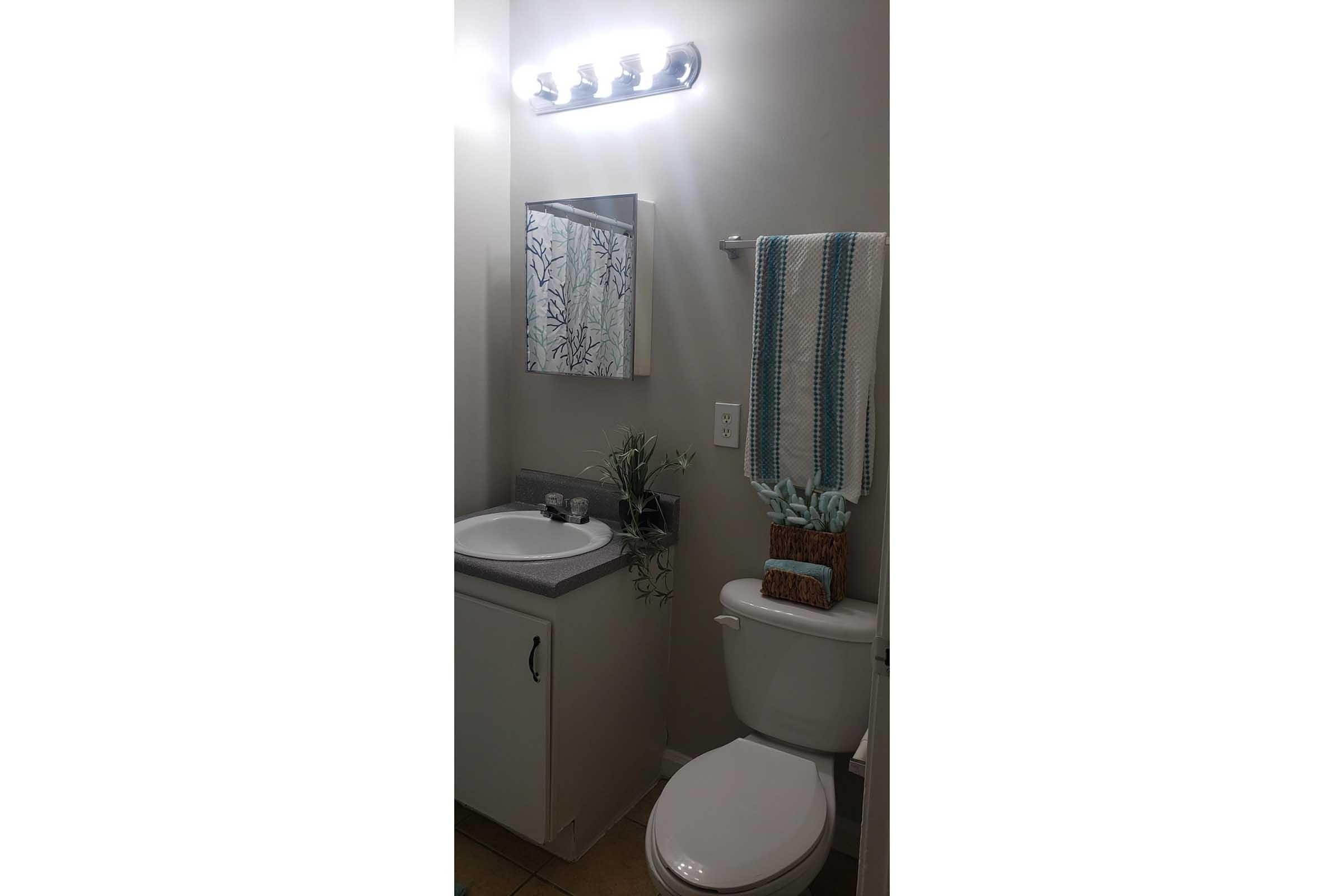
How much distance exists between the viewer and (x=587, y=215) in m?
2.23

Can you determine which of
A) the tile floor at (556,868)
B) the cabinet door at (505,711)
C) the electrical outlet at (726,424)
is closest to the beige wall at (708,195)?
the electrical outlet at (726,424)

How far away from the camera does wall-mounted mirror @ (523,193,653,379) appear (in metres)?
2.19

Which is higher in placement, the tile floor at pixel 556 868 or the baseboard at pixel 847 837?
the baseboard at pixel 847 837

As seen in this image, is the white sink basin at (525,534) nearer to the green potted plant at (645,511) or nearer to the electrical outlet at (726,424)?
the green potted plant at (645,511)

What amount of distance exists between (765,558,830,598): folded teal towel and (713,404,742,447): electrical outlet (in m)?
0.35

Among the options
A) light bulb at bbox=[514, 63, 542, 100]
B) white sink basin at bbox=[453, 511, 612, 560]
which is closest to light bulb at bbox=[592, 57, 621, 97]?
light bulb at bbox=[514, 63, 542, 100]

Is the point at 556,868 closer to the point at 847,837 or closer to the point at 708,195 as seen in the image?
the point at 847,837

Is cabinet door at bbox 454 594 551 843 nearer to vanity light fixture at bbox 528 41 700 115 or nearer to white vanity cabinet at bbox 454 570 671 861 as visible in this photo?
white vanity cabinet at bbox 454 570 671 861

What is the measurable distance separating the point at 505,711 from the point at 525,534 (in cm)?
56

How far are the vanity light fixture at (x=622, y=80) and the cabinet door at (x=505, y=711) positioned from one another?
A: 1.43 metres

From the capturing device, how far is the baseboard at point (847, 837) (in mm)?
2062
